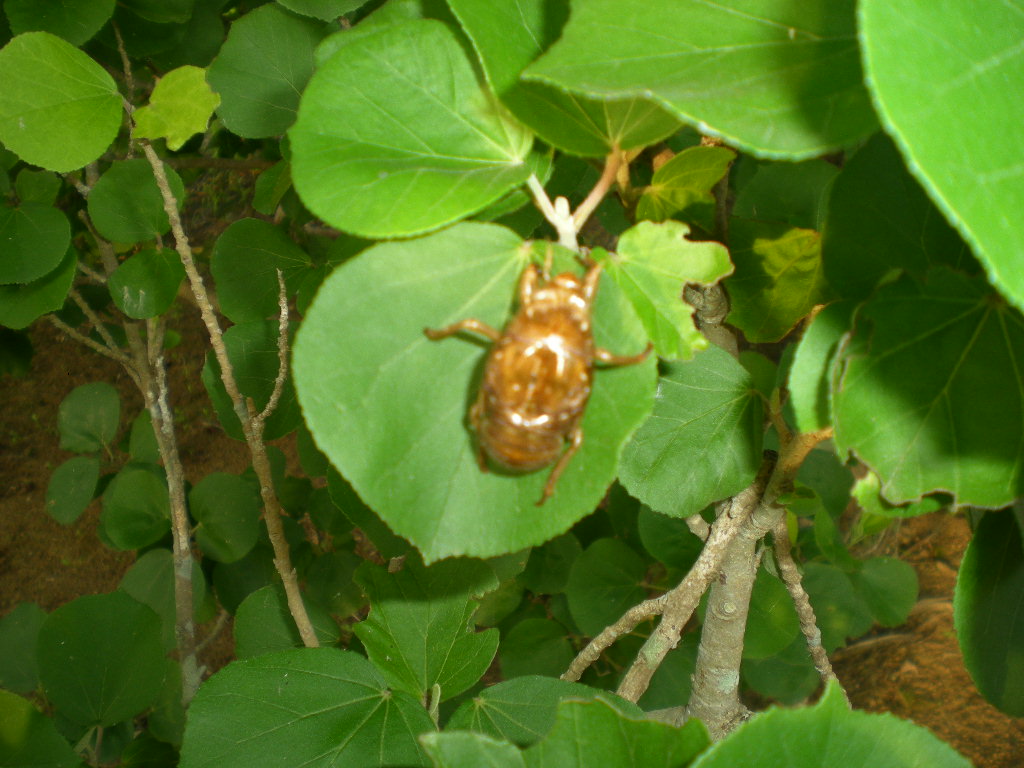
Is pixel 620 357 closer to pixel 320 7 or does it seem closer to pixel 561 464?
pixel 561 464

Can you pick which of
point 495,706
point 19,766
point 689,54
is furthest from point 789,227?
point 19,766

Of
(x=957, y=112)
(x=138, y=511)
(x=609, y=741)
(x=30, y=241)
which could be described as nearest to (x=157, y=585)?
(x=138, y=511)

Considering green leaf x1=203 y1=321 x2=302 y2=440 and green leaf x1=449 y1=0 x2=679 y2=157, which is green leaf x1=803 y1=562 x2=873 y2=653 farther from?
green leaf x1=449 y1=0 x2=679 y2=157

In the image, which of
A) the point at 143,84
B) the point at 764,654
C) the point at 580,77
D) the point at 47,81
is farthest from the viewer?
the point at 143,84

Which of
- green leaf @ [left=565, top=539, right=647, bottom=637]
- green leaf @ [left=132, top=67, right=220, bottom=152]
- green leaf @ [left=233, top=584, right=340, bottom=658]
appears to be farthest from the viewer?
green leaf @ [left=565, top=539, right=647, bottom=637]

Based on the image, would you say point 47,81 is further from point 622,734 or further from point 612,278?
point 622,734

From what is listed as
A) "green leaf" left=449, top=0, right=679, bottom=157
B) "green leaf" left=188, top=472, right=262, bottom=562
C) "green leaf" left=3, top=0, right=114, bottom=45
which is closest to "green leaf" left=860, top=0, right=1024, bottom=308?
"green leaf" left=449, top=0, right=679, bottom=157
